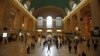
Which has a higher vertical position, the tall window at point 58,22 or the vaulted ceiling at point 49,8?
the vaulted ceiling at point 49,8

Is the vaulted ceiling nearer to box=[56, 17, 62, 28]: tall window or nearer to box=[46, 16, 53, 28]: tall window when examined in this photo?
box=[56, 17, 62, 28]: tall window

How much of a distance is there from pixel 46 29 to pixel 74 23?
17447 millimetres

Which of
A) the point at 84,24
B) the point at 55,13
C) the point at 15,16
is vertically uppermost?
the point at 55,13

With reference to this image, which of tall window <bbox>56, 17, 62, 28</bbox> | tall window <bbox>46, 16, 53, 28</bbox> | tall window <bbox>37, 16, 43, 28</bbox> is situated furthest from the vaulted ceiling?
tall window <bbox>46, 16, 53, 28</bbox>

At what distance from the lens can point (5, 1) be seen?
57.7 feet

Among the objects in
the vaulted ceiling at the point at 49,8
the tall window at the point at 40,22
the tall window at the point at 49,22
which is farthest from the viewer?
the tall window at the point at 49,22

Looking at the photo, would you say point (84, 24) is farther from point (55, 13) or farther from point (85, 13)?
point (55, 13)

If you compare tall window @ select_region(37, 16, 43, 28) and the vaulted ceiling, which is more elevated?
the vaulted ceiling

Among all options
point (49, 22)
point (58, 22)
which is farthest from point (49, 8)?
point (58, 22)

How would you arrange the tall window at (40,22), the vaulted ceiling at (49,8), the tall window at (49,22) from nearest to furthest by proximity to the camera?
the vaulted ceiling at (49,8)
the tall window at (40,22)
the tall window at (49,22)

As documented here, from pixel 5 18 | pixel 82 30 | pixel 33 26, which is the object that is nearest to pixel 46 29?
pixel 33 26

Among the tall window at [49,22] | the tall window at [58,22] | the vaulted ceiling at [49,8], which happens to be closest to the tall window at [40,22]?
the vaulted ceiling at [49,8]

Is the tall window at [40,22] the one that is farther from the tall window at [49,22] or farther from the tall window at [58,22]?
the tall window at [58,22]

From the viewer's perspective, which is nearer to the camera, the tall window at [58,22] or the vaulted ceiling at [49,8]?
the vaulted ceiling at [49,8]
